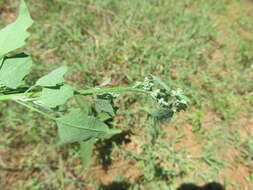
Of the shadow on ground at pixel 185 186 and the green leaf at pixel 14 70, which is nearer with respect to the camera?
the green leaf at pixel 14 70

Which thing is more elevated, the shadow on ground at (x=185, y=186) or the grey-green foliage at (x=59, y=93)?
the grey-green foliage at (x=59, y=93)

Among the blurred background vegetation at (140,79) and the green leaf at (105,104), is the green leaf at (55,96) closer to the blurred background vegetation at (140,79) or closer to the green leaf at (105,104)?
the green leaf at (105,104)

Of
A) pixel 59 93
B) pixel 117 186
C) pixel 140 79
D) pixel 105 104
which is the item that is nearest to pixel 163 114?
pixel 105 104

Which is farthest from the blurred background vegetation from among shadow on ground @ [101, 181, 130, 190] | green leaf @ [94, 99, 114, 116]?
green leaf @ [94, 99, 114, 116]

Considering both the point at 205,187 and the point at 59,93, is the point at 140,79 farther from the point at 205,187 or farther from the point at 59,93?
the point at 59,93

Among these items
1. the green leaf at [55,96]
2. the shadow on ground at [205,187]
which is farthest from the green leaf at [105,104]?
the shadow on ground at [205,187]

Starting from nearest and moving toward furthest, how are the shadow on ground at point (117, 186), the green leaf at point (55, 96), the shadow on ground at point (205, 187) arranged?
the green leaf at point (55, 96) → the shadow on ground at point (117, 186) → the shadow on ground at point (205, 187)
